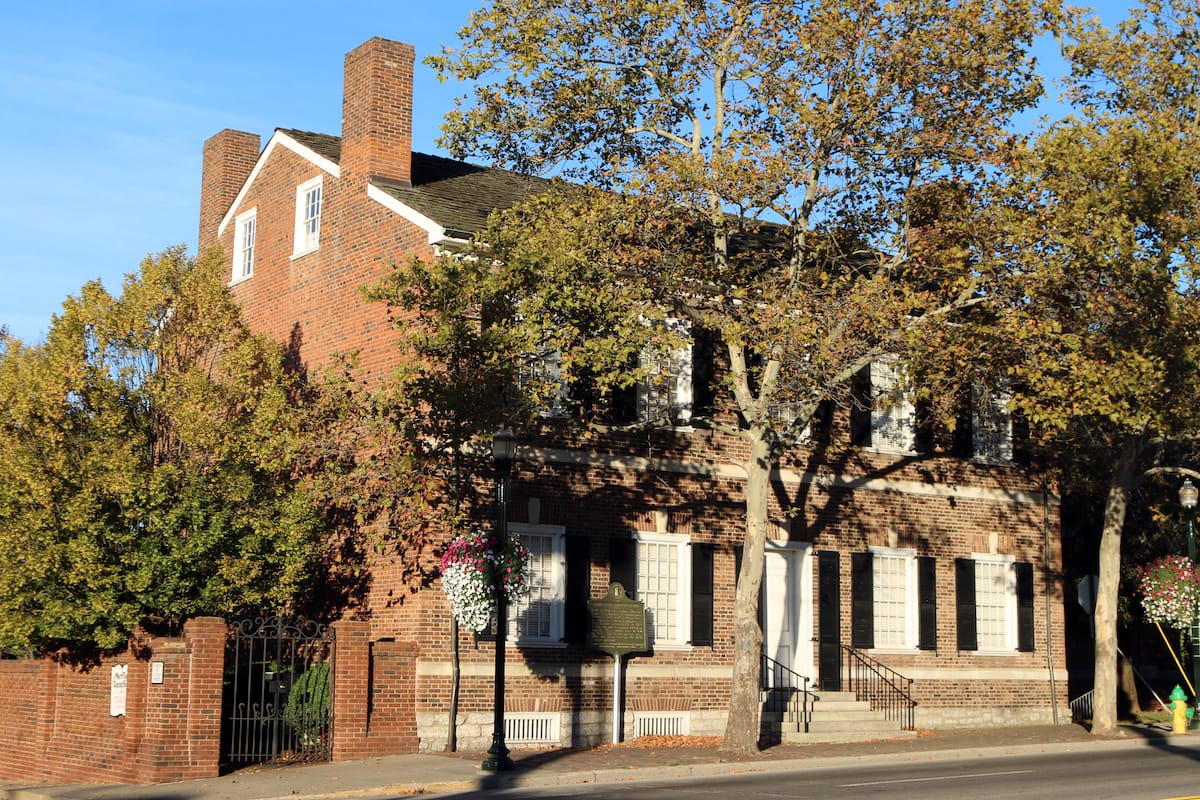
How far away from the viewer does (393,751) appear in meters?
20.2

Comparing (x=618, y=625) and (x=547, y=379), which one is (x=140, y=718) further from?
→ (x=547, y=379)

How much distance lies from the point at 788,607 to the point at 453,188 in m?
9.55

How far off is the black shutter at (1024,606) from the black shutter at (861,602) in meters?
3.85

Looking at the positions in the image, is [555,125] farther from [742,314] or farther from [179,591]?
[179,591]

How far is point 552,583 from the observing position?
2294 cm

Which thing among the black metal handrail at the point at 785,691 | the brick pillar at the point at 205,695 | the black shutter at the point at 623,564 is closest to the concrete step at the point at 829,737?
the black metal handrail at the point at 785,691

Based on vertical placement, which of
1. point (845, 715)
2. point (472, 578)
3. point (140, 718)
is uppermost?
point (472, 578)

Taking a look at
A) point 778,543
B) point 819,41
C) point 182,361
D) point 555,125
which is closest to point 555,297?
point 555,125

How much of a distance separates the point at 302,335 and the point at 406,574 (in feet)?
19.5

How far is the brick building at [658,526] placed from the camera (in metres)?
22.8

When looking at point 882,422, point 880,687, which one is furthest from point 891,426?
point 880,687

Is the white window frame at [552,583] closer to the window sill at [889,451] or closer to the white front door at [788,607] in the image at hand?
the white front door at [788,607]

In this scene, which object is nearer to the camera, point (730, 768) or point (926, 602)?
point (730, 768)

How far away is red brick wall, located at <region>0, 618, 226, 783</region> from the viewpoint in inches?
720
